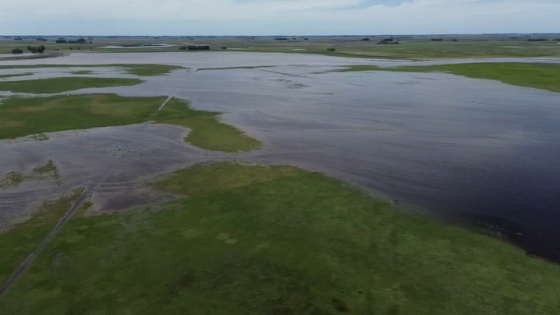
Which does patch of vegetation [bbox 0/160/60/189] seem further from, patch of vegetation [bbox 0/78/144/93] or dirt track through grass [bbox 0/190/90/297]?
patch of vegetation [bbox 0/78/144/93]

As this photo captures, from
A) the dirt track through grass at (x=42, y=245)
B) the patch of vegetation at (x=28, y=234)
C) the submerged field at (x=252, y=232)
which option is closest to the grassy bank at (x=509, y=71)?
the submerged field at (x=252, y=232)

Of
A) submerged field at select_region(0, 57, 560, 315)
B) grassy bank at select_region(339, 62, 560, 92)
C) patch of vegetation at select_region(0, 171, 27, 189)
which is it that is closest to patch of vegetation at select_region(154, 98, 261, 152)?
submerged field at select_region(0, 57, 560, 315)

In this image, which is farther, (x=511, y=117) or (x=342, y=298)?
(x=511, y=117)

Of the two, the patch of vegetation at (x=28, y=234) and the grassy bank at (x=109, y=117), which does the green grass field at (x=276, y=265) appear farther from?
the grassy bank at (x=109, y=117)

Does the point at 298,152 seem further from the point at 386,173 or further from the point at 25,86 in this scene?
the point at 25,86

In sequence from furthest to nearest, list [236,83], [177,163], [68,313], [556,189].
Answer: [236,83]
[177,163]
[556,189]
[68,313]

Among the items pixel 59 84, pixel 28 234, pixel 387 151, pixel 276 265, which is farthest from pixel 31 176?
pixel 59 84

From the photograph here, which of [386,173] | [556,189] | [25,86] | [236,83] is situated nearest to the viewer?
[556,189]

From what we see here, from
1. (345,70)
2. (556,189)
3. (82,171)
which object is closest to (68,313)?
(82,171)
